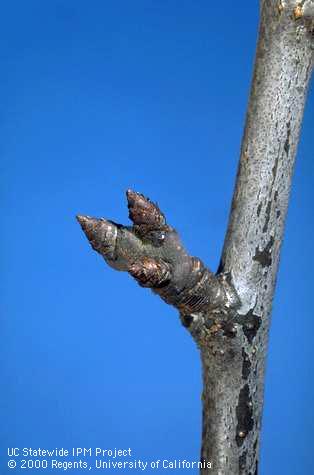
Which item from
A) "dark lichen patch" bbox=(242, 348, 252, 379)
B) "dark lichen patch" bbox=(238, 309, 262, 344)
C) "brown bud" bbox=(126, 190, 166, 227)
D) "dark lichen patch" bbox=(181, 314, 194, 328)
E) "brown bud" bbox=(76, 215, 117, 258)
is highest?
"brown bud" bbox=(126, 190, 166, 227)

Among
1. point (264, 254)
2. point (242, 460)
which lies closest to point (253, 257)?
point (264, 254)

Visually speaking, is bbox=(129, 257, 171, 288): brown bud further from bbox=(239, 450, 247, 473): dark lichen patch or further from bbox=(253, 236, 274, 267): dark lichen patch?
bbox=(239, 450, 247, 473): dark lichen patch

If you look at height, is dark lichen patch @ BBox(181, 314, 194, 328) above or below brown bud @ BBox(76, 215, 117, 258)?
below

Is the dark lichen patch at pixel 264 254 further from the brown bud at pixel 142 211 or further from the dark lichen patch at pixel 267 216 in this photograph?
the brown bud at pixel 142 211

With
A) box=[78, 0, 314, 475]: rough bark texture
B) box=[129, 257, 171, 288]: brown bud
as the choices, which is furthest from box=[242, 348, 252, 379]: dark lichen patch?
box=[129, 257, 171, 288]: brown bud

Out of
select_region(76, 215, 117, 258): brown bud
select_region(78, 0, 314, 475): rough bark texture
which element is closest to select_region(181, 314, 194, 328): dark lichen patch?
select_region(78, 0, 314, 475): rough bark texture

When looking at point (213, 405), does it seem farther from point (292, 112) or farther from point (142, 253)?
point (292, 112)

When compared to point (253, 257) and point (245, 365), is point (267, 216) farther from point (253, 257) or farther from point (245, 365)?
point (245, 365)
